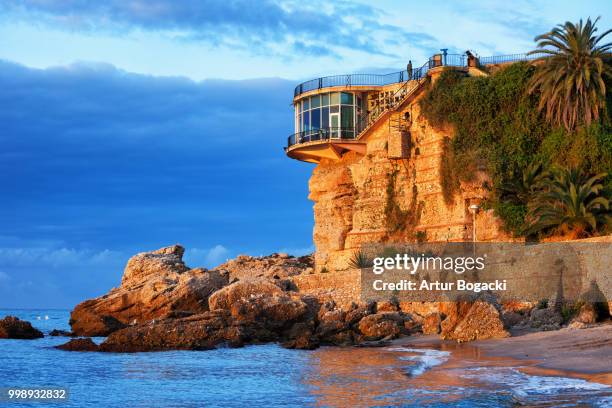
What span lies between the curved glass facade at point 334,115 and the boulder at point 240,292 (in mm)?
9661

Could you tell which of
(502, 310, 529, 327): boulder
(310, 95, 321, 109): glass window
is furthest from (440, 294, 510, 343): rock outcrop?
(310, 95, 321, 109): glass window

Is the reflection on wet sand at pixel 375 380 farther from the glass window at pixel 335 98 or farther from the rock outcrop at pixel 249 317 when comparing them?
the glass window at pixel 335 98

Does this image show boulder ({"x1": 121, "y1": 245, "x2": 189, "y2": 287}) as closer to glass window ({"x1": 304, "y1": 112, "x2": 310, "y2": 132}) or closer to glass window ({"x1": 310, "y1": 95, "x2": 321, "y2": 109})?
glass window ({"x1": 304, "y1": 112, "x2": 310, "y2": 132})

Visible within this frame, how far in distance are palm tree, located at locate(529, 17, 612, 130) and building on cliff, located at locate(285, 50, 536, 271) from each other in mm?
4386

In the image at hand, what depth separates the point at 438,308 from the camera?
103ft

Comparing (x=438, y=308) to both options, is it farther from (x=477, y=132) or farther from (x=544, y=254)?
(x=477, y=132)

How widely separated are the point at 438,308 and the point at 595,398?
16.0 metres

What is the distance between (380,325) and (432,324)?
214cm

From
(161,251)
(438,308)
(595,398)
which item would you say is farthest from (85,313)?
(595,398)

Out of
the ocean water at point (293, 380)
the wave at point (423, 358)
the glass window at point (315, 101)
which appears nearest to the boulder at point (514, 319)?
the ocean water at point (293, 380)

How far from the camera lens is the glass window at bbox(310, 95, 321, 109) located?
44.1 metres

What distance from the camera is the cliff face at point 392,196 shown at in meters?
36.6

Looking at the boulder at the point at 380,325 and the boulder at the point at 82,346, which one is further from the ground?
the boulder at the point at 380,325

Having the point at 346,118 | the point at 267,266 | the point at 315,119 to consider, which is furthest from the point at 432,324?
the point at 267,266
